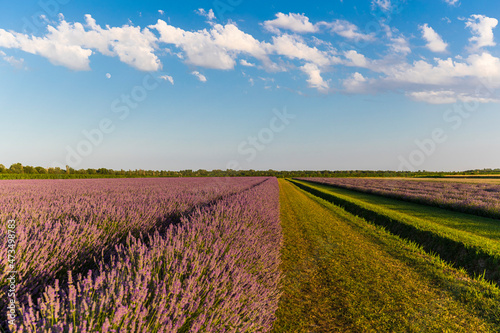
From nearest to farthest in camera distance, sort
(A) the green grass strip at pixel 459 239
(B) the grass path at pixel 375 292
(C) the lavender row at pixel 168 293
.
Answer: (C) the lavender row at pixel 168 293
(B) the grass path at pixel 375 292
(A) the green grass strip at pixel 459 239

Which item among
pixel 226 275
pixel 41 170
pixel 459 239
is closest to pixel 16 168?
pixel 41 170

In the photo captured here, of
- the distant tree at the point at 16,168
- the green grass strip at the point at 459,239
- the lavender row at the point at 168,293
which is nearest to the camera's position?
the lavender row at the point at 168,293

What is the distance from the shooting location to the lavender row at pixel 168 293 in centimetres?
141

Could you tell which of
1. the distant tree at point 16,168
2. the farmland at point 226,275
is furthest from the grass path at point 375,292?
the distant tree at point 16,168

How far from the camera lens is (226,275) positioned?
89.4 inches

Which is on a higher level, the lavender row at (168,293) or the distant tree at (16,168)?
the distant tree at (16,168)

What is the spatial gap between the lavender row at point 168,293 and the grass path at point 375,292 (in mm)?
1064

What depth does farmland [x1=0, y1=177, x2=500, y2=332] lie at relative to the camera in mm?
1628

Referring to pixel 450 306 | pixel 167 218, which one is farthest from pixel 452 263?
pixel 167 218

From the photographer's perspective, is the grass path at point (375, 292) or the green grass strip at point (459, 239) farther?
the green grass strip at point (459, 239)

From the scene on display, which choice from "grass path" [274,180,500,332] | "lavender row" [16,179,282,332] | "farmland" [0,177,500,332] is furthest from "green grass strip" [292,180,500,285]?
"lavender row" [16,179,282,332]

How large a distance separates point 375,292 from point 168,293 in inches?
168

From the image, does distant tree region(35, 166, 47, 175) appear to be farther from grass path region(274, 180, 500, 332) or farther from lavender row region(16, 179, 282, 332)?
lavender row region(16, 179, 282, 332)

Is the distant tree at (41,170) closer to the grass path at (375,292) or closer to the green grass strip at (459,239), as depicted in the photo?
the grass path at (375,292)
